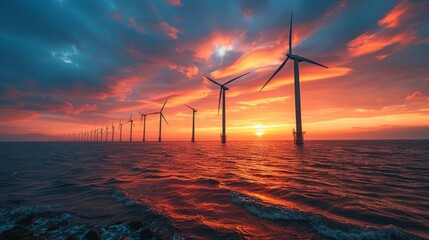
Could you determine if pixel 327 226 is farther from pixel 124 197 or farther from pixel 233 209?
pixel 124 197

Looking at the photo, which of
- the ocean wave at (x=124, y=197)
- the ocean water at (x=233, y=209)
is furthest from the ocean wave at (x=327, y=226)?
the ocean wave at (x=124, y=197)

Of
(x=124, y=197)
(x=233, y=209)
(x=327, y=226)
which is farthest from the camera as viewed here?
(x=124, y=197)

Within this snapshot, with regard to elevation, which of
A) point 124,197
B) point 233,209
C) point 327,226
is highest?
point 327,226

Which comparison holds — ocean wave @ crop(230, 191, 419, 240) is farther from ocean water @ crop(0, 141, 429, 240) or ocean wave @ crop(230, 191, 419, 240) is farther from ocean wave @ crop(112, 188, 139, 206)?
ocean wave @ crop(112, 188, 139, 206)

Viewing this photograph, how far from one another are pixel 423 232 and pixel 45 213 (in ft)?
66.0

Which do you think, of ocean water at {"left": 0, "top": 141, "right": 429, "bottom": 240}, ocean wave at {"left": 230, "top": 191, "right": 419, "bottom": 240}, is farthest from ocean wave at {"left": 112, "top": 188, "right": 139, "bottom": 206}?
ocean wave at {"left": 230, "top": 191, "right": 419, "bottom": 240}

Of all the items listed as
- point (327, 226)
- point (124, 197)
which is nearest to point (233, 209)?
point (327, 226)

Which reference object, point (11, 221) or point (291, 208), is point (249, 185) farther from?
point (11, 221)

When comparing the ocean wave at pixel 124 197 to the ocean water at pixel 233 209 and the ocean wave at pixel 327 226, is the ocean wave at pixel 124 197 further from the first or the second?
the ocean wave at pixel 327 226

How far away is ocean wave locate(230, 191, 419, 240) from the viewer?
29.6 feet

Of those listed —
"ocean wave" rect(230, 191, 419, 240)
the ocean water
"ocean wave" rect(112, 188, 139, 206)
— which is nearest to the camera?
"ocean wave" rect(230, 191, 419, 240)

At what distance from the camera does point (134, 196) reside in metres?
16.5

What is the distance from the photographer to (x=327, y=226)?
9883mm

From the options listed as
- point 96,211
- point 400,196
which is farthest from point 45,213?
point 400,196
